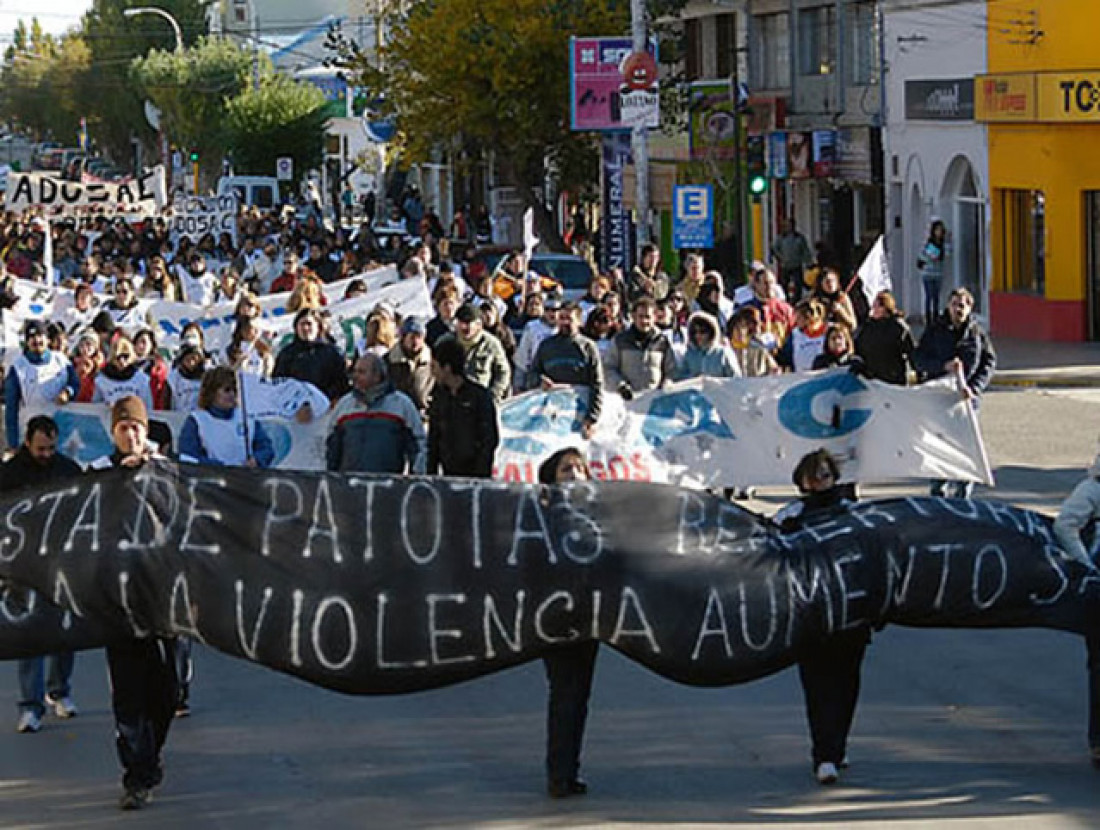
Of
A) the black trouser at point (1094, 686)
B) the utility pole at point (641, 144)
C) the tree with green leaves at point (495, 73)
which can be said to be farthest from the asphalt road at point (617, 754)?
the tree with green leaves at point (495, 73)

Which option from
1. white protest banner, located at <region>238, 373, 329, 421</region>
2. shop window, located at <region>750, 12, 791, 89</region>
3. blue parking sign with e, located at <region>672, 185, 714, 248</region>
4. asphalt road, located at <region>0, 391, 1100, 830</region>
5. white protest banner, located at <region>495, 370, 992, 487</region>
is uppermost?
shop window, located at <region>750, 12, 791, 89</region>

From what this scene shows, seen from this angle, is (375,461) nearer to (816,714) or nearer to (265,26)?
(816,714)

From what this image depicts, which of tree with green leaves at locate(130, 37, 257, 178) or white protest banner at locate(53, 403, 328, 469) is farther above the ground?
tree with green leaves at locate(130, 37, 257, 178)

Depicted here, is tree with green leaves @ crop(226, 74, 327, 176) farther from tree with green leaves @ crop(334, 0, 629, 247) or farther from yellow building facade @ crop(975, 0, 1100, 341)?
yellow building facade @ crop(975, 0, 1100, 341)

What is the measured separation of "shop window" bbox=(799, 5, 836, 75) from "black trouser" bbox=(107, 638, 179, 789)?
3442cm

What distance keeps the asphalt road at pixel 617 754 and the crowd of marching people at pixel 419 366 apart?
281 millimetres

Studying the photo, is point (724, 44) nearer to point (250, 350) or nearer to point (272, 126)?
point (250, 350)

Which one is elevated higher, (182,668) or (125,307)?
(125,307)

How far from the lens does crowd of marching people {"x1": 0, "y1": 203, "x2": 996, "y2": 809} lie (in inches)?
387

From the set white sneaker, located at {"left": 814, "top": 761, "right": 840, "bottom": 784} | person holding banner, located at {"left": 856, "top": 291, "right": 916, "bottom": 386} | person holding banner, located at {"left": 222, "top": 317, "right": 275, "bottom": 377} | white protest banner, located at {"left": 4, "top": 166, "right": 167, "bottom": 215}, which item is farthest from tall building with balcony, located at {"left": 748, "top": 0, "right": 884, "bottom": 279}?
white sneaker, located at {"left": 814, "top": 761, "right": 840, "bottom": 784}

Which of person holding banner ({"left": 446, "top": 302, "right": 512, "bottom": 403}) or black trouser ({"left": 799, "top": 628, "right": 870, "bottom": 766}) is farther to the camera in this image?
person holding banner ({"left": 446, "top": 302, "right": 512, "bottom": 403})

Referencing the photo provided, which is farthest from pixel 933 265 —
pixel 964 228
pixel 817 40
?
pixel 817 40

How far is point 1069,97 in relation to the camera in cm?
3159

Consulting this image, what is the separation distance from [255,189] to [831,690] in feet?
201
